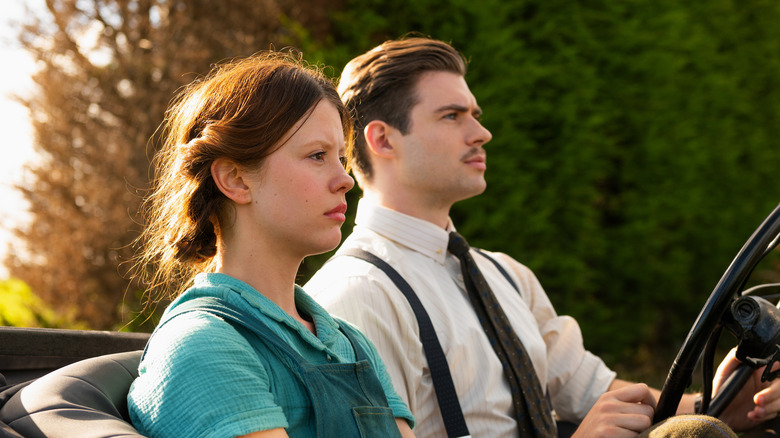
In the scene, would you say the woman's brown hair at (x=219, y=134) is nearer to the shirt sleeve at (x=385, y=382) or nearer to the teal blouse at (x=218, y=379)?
the teal blouse at (x=218, y=379)

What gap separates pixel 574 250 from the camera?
5.36 meters

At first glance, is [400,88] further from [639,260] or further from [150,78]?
[639,260]

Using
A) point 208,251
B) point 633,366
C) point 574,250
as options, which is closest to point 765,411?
point 208,251

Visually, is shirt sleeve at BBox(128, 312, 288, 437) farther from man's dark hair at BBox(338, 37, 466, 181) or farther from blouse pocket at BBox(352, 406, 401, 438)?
man's dark hair at BBox(338, 37, 466, 181)

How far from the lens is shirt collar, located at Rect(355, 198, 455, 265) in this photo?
2420 mm

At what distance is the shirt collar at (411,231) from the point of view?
2.42 metres

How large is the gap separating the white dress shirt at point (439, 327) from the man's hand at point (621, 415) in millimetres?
370

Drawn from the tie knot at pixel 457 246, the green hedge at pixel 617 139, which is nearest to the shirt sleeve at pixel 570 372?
the tie knot at pixel 457 246

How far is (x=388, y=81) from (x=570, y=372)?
1.17 meters

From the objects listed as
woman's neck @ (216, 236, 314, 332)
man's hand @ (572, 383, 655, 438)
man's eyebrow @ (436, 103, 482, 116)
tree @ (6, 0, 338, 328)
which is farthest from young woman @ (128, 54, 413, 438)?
tree @ (6, 0, 338, 328)

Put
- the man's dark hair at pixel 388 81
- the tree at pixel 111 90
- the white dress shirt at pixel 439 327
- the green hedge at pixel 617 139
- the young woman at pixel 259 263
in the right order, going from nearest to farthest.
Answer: the young woman at pixel 259 263
the white dress shirt at pixel 439 327
the man's dark hair at pixel 388 81
the tree at pixel 111 90
the green hedge at pixel 617 139

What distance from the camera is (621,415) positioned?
1788mm

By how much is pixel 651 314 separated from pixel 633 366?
0.44 metres

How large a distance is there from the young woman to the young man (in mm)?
392
